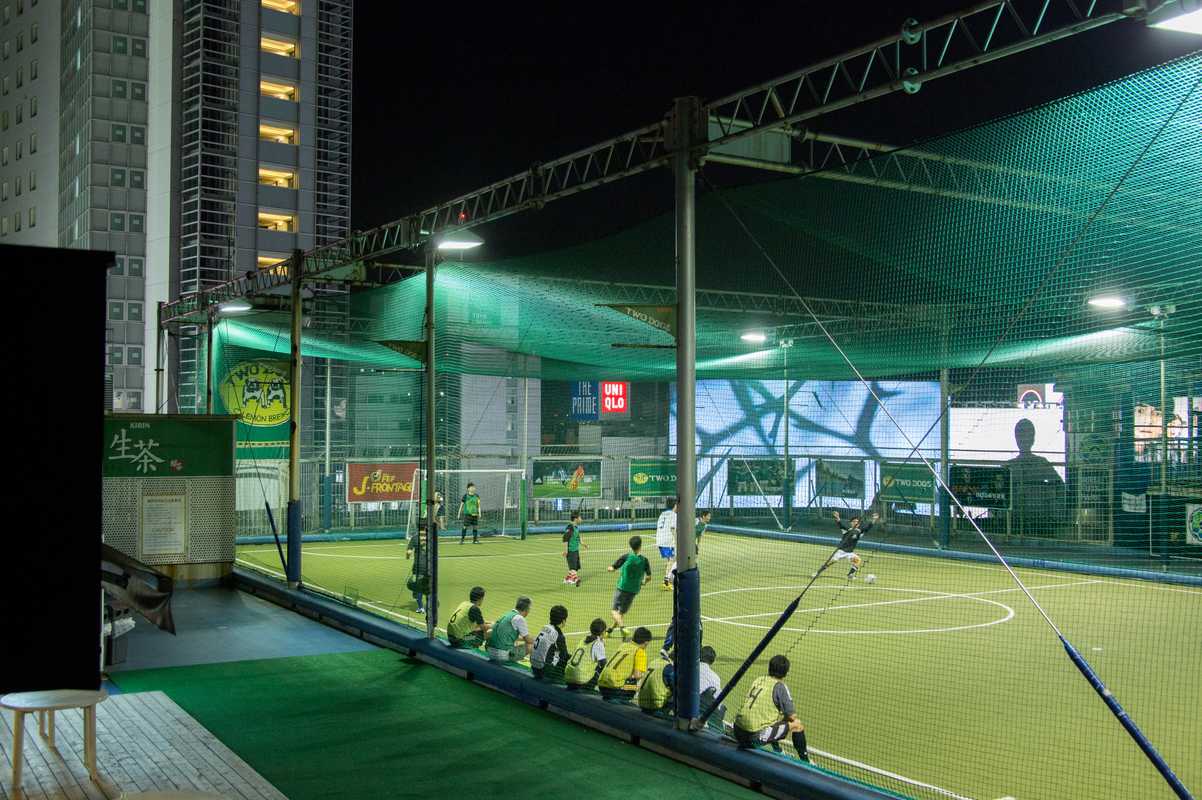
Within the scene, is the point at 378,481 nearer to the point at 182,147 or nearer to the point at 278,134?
the point at 182,147

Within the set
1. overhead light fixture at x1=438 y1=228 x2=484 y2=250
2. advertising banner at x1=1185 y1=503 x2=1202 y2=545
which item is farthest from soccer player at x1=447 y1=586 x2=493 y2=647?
advertising banner at x1=1185 y1=503 x2=1202 y2=545

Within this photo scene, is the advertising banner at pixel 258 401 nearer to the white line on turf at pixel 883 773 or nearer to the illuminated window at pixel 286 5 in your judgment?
the white line on turf at pixel 883 773

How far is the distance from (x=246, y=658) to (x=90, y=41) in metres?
44.1

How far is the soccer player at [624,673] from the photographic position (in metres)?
9.03

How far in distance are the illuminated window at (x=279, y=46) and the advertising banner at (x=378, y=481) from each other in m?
31.6

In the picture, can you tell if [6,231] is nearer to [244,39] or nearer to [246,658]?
[244,39]

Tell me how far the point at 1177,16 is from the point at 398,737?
7457 millimetres

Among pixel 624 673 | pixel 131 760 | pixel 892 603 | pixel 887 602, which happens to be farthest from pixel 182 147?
pixel 624 673

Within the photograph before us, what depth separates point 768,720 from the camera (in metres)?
7.75

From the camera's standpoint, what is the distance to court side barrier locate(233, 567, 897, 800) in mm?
7117

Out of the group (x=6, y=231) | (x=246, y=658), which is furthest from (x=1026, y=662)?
(x=6, y=231)

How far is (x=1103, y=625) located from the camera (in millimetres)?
14766

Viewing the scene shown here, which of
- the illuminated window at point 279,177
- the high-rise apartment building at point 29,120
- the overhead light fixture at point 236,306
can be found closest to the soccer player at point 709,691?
the overhead light fixture at point 236,306

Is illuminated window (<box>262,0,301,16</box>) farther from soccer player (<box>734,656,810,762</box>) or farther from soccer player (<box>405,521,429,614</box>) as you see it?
soccer player (<box>734,656,810,762</box>)
